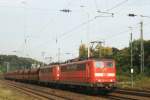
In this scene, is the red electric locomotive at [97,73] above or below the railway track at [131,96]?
above

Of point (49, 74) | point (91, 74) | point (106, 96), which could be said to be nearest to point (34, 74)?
point (49, 74)

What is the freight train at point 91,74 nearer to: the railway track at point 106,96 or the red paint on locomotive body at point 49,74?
the railway track at point 106,96

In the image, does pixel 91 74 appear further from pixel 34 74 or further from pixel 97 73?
pixel 34 74

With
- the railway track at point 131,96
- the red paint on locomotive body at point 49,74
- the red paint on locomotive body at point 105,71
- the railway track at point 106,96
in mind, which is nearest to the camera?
the railway track at point 131,96

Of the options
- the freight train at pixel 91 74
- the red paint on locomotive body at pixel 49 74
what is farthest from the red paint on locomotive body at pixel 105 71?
the red paint on locomotive body at pixel 49 74

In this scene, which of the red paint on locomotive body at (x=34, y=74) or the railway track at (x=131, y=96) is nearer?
the railway track at (x=131, y=96)

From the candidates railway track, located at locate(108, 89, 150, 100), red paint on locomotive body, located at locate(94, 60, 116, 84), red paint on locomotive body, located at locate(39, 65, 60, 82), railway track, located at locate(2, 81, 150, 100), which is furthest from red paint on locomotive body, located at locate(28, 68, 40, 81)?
railway track, located at locate(108, 89, 150, 100)

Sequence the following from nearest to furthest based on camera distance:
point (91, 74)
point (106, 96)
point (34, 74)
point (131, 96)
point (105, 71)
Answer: point (131, 96) → point (106, 96) → point (91, 74) → point (105, 71) → point (34, 74)

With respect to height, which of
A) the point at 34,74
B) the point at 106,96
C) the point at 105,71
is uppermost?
the point at 105,71

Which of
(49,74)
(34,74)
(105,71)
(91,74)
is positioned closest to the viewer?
(91,74)

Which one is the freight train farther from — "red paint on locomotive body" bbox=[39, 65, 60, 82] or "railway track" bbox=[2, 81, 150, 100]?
"red paint on locomotive body" bbox=[39, 65, 60, 82]

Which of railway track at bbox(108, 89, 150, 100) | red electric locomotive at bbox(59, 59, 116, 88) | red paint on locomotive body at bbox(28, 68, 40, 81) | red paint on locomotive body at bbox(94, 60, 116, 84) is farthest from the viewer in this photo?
red paint on locomotive body at bbox(28, 68, 40, 81)

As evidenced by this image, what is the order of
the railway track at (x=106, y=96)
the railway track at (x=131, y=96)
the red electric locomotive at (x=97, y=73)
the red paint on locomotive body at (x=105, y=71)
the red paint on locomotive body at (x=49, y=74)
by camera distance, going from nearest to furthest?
the railway track at (x=131, y=96)
the railway track at (x=106, y=96)
the red electric locomotive at (x=97, y=73)
the red paint on locomotive body at (x=105, y=71)
the red paint on locomotive body at (x=49, y=74)

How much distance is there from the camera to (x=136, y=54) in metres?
97.8
